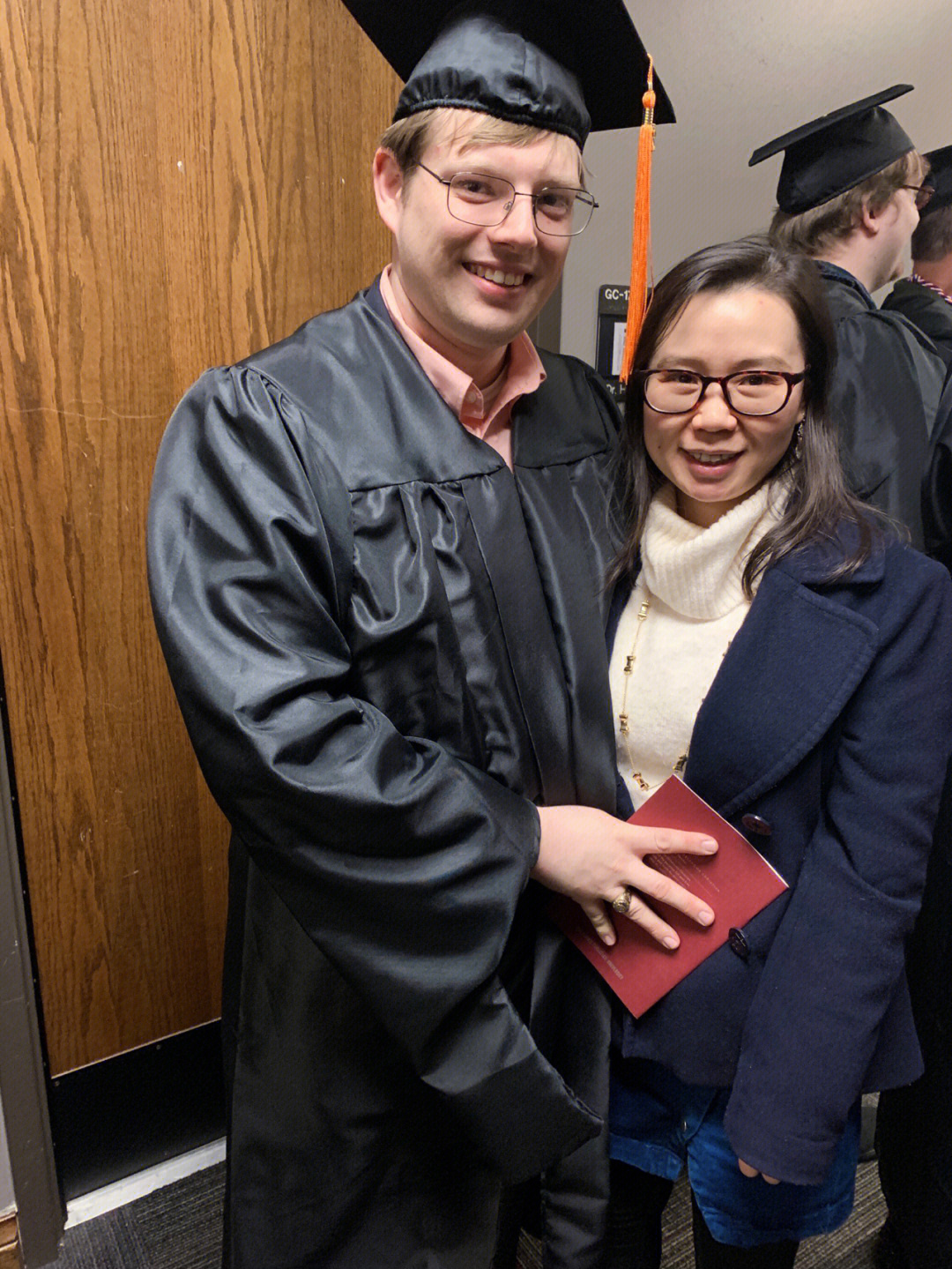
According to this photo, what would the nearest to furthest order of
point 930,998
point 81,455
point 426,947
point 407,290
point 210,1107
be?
point 426,947
point 407,290
point 930,998
point 81,455
point 210,1107

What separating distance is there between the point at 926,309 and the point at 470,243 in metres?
1.20

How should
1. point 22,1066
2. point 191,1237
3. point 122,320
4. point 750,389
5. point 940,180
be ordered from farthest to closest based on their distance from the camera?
point 940,180 → point 191,1237 → point 22,1066 → point 122,320 → point 750,389

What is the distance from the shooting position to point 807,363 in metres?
0.92

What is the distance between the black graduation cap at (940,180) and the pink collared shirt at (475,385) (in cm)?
126

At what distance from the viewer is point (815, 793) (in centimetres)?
90

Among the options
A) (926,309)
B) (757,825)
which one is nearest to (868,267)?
(926,309)

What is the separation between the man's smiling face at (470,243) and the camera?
2.91ft

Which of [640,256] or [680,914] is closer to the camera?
[680,914]

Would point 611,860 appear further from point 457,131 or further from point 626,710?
point 457,131

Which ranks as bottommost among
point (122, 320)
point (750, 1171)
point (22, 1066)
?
point (22, 1066)

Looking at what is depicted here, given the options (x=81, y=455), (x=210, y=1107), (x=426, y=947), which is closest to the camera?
(x=426, y=947)

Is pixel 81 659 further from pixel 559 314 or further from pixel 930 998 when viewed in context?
A: pixel 930 998

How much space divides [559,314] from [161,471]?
3.83 feet

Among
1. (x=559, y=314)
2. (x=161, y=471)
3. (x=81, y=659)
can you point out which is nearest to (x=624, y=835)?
(x=161, y=471)
